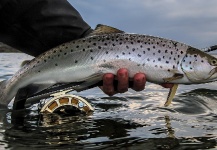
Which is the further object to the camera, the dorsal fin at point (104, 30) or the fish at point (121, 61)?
the dorsal fin at point (104, 30)

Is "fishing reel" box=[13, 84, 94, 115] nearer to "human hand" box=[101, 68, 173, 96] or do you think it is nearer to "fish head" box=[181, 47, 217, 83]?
"human hand" box=[101, 68, 173, 96]

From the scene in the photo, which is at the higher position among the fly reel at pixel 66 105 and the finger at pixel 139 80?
the finger at pixel 139 80

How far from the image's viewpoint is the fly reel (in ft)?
17.2

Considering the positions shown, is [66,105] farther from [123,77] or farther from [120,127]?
[123,77]

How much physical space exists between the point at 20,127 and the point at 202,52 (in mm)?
2325

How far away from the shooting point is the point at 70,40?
16.7 ft

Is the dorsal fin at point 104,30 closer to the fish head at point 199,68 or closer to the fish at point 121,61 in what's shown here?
the fish at point 121,61

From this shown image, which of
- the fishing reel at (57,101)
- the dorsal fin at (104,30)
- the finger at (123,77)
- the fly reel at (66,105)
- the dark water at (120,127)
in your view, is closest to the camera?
the dark water at (120,127)

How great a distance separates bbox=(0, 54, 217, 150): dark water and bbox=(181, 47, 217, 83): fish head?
597 mm

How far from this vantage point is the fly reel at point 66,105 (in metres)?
5.24

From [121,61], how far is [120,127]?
81cm

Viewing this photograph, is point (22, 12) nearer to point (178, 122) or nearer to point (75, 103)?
point (75, 103)

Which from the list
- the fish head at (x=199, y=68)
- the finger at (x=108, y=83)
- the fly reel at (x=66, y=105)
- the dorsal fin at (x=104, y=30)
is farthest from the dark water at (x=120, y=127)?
the dorsal fin at (x=104, y=30)

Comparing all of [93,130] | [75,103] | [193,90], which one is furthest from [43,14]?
[193,90]
